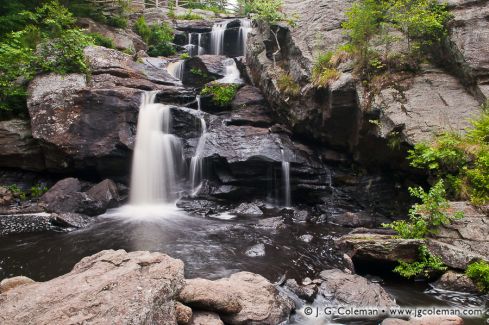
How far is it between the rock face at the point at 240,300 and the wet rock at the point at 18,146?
34.0 feet

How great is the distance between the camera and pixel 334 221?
10.9 meters

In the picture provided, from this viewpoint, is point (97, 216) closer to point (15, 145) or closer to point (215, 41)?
point (15, 145)

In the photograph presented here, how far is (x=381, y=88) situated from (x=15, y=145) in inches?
505

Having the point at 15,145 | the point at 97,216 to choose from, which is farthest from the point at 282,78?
the point at 15,145

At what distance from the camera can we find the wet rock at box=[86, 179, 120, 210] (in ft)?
36.8

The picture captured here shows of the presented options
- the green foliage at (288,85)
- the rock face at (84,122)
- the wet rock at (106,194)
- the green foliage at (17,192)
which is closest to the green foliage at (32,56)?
the rock face at (84,122)

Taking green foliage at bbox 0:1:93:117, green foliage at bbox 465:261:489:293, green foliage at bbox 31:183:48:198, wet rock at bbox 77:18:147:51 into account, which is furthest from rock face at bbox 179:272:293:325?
wet rock at bbox 77:18:147:51

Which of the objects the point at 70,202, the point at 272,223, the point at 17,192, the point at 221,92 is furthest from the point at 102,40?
the point at 272,223

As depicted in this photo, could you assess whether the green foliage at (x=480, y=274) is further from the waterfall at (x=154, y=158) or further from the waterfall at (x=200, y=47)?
the waterfall at (x=200, y=47)

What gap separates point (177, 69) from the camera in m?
18.9

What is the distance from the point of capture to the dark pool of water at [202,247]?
6652mm

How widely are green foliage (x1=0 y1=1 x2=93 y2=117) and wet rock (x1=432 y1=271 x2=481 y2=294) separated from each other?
13774mm

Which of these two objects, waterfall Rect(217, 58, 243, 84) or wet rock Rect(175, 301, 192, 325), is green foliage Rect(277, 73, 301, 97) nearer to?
waterfall Rect(217, 58, 243, 84)

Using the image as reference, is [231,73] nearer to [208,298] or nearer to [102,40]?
[102,40]
